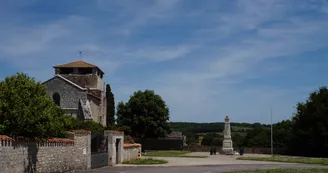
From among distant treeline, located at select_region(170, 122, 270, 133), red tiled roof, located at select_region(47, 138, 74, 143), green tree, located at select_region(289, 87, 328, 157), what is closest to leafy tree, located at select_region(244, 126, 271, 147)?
green tree, located at select_region(289, 87, 328, 157)

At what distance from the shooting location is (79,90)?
6519 cm

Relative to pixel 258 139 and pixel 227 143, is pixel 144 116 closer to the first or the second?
pixel 227 143

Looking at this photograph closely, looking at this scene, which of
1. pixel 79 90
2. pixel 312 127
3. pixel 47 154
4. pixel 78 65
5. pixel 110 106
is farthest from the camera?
pixel 110 106

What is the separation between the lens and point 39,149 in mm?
21172

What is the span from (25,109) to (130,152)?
19.4 metres

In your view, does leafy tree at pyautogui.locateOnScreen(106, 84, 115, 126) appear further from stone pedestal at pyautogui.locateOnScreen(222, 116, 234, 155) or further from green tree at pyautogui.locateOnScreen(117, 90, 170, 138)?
stone pedestal at pyautogui.locateOnScreen(222, 116, 234, 155)

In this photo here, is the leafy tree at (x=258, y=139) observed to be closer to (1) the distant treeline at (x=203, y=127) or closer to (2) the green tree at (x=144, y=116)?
(2) the green tree at (x=144, y=116)

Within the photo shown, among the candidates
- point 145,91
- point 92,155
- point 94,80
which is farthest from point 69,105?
point 92,155

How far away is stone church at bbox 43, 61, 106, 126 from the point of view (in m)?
64.8

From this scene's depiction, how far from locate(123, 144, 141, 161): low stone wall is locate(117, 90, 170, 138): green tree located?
1367 inches

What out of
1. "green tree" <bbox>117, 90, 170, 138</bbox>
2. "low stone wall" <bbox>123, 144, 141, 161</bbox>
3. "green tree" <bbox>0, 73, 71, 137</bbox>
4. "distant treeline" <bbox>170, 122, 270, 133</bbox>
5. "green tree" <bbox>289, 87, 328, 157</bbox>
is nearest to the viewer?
"green tree" <bbox>0, 73, 71, 137</bbox>

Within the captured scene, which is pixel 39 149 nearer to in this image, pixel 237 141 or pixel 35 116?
pixel 35 116

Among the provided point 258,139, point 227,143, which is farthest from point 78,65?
point 258,139

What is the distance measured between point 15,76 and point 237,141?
85.1 m
